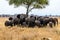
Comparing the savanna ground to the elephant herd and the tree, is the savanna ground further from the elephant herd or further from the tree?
the tree

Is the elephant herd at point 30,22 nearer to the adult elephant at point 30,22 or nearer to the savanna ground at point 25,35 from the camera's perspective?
the adult elephant at point 30,22

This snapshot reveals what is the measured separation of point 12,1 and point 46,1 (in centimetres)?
886

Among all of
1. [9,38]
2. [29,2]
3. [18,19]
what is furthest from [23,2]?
[9,38]

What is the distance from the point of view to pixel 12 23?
34.5m

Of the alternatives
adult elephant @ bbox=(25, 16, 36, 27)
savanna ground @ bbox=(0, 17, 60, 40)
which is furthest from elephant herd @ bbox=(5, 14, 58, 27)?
savanna ground @ bbox=(0, 17, 60, 40)

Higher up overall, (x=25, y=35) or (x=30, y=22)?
(x=25, y=35)

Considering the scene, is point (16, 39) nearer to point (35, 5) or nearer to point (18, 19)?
point (18, 19)

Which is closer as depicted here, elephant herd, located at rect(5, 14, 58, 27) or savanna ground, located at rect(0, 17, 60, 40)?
savanna ground, located at rect(0, 17, 60, 40)

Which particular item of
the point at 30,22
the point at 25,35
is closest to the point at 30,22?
the point at 30,22

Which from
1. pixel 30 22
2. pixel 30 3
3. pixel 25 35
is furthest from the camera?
pixel 30 3

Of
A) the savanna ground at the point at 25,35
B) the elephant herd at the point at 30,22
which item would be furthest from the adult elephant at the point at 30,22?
the savanna ground at the point at 25,35

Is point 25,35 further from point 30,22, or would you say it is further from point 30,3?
point 30,3

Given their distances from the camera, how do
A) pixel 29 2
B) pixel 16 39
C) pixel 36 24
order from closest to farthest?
pixel 16 39, pixel 36 24, pixel 29 2

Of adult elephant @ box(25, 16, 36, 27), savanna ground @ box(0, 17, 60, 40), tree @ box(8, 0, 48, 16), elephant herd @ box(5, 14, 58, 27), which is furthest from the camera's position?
tree @ box(8, 0, 48, 16)
